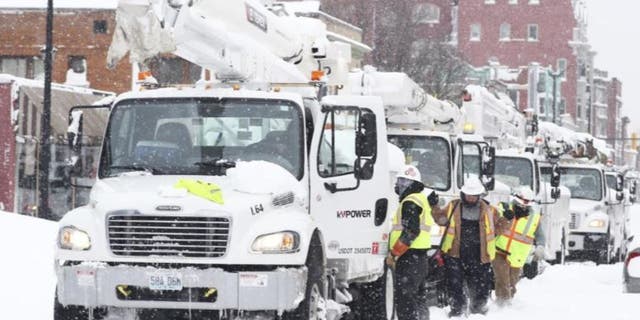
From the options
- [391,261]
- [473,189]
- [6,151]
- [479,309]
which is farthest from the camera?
[6,151]

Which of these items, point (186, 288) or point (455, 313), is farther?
point (455, 313)

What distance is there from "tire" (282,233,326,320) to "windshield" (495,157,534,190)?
11.5 meters

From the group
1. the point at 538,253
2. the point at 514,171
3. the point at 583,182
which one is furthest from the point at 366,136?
the point at 583,182

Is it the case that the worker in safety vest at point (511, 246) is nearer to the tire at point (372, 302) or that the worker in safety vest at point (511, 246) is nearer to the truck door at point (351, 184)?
the tire at point (372, 302)

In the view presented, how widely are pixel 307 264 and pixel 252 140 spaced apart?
4.09 feet

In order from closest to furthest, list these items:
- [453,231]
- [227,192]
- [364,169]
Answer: [227,192]
[364,169]
[453,231]

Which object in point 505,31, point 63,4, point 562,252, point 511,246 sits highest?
point 505,31

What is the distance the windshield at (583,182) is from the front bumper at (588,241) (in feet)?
2.61

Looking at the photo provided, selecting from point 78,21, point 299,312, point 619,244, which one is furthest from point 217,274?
point 78,21

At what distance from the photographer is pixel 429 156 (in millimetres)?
17359

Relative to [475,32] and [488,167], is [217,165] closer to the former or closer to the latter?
[488,167]

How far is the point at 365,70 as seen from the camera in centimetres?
1764

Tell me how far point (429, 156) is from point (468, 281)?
2.16 meters

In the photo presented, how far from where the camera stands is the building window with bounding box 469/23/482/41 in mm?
109500
